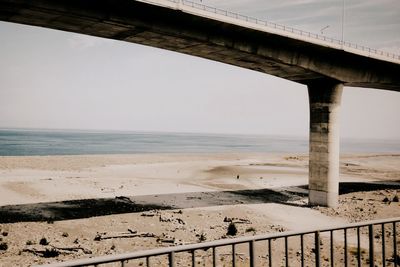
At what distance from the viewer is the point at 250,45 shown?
17844 mm

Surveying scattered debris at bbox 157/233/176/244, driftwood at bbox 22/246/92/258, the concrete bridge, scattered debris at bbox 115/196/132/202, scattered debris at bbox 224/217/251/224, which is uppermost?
the concrete bridge

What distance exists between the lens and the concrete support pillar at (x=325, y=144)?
20.2 m

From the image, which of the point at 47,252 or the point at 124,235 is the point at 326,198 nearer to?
the point at 124,235

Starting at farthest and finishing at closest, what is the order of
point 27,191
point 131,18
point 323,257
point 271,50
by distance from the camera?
point 27,191, point 271,50, point 131,18, point 323,257

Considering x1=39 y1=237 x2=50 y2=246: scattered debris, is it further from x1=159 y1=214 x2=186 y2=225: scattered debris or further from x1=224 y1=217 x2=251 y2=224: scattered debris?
x1=224 y1=217 x2=251 y2=224: scattered debris

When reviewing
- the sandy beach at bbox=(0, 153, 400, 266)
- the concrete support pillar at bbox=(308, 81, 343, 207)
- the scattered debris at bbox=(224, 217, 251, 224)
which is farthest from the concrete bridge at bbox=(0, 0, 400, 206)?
the scattered debris at bbox=(224, 217, 251, 224)

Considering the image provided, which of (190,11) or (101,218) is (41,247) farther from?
(190,11)

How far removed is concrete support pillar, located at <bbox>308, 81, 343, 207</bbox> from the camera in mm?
20156

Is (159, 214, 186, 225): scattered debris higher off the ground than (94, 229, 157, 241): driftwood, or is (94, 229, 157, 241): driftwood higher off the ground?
(94, 229, 157, 241): driftwood

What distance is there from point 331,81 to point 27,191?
2024 cm

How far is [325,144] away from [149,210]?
10898 mm

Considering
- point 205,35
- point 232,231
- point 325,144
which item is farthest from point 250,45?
point 232,231

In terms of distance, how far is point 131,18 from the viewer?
556 inches

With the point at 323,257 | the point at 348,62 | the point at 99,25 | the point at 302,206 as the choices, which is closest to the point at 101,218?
the point at 99,25
